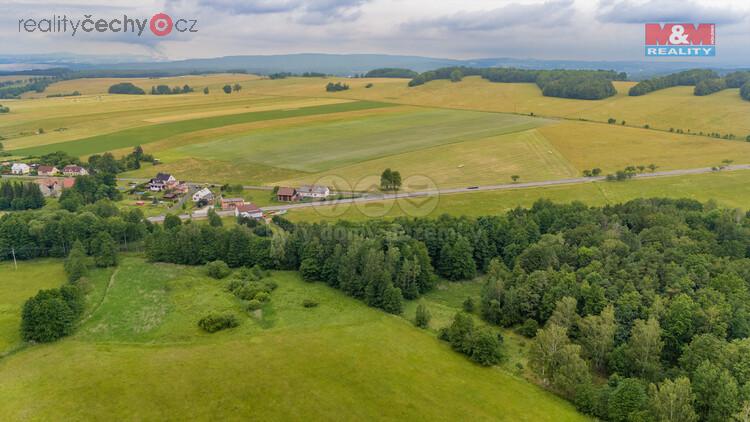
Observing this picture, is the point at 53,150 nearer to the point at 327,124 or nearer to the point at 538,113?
the point at 327,124

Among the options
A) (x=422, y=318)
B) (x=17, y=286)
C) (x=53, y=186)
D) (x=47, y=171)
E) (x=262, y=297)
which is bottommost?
(x=422, y=318)

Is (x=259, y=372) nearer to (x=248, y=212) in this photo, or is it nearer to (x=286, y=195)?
(x=248, y=212)

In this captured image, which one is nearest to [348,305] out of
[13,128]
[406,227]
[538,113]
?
[406,227]

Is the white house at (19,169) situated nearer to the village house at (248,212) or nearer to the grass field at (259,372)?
the village house at (248,212)

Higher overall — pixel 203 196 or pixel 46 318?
pixel 203 196

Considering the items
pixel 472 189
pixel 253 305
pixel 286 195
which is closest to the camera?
A: pixel 253 305

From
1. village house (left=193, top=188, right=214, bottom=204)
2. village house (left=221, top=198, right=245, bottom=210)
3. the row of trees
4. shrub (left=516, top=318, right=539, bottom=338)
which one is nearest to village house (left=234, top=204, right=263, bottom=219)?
village house (left=221, top=198, right=245, bottom=210)

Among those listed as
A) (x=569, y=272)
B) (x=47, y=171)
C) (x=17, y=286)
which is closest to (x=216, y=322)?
(x=17, y=286)
